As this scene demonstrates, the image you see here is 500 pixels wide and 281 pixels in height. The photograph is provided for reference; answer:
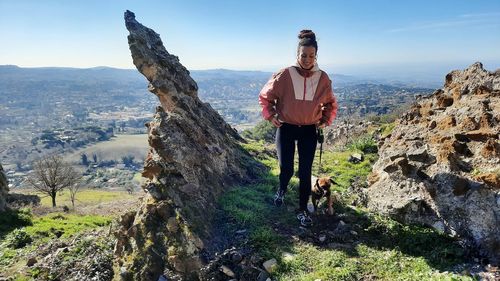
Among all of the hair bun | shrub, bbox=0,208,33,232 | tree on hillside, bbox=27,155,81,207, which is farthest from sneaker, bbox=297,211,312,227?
tree on hillside, bbox=27,155,81,207

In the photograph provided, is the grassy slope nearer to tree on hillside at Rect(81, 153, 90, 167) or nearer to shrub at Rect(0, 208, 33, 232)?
shrub at Rect(0, 208, 33, 232)

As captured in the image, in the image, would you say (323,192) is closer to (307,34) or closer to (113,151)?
(307,34)

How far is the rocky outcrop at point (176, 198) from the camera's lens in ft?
22.3

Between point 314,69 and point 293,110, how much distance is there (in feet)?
2.87

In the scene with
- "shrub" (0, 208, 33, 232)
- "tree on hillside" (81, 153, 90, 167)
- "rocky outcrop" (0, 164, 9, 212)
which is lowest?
"tree on hillside" (81, 153, 90, 167)

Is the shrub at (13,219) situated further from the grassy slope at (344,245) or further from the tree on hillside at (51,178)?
the tree on hillside at (51,178)

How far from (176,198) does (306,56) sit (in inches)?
155

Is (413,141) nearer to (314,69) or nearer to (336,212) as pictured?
(336,212)

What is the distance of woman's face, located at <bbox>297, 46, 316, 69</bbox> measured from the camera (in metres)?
6.87

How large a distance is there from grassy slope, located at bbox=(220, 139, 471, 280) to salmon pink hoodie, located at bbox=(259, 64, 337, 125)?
2259mm

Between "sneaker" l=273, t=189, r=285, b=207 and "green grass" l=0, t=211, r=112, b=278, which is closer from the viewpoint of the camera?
"sneaker" l=273, t=189, r=285, b=207

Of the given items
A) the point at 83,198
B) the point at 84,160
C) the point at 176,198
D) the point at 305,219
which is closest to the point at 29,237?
the point at 176,198

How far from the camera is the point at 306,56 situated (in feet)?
22.7

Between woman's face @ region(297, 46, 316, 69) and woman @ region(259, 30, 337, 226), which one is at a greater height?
woman's face @ region(297, 46, 316, 69)
